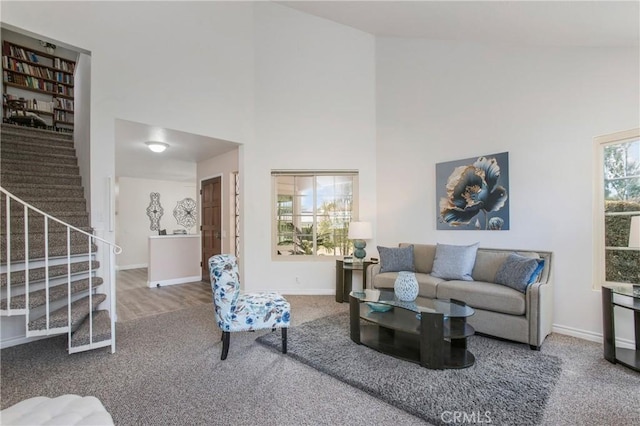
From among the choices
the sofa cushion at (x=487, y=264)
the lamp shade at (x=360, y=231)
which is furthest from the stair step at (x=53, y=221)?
the sofa cushion at (x=487, y=264)

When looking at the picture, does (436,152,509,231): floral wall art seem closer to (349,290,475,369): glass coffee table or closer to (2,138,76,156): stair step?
(349,290,475,369): glass coffee table

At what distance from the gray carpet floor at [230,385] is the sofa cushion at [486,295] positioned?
47cm

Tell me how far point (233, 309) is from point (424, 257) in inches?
106

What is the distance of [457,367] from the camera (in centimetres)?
248

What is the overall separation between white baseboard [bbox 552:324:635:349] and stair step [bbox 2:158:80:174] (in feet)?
21.1

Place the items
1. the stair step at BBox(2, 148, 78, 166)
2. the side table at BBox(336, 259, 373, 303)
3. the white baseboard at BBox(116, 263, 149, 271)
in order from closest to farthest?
1. the stair step at BBox(2, 148, 78, 166)
2. the side table at BBox(336, 259, 373, 303)
3. the white baseboard at BBox(116, 263, 149, 271)

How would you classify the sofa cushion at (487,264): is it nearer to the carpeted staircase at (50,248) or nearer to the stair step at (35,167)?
the carpeted staircase at (50,248)

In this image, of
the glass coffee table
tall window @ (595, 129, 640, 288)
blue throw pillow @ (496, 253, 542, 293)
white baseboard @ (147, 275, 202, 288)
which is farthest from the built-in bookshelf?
tall window @ (595, 129, 640, 288)

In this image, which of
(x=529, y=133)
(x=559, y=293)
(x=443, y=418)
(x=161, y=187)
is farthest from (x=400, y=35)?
(x=161, y=187)

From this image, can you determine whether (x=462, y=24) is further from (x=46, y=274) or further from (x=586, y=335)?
(x=46, y=274)

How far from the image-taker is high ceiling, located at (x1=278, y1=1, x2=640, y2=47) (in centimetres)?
265

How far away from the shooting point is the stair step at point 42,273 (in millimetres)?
2727

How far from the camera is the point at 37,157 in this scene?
4.32 metres

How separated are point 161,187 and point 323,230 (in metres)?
5.66
